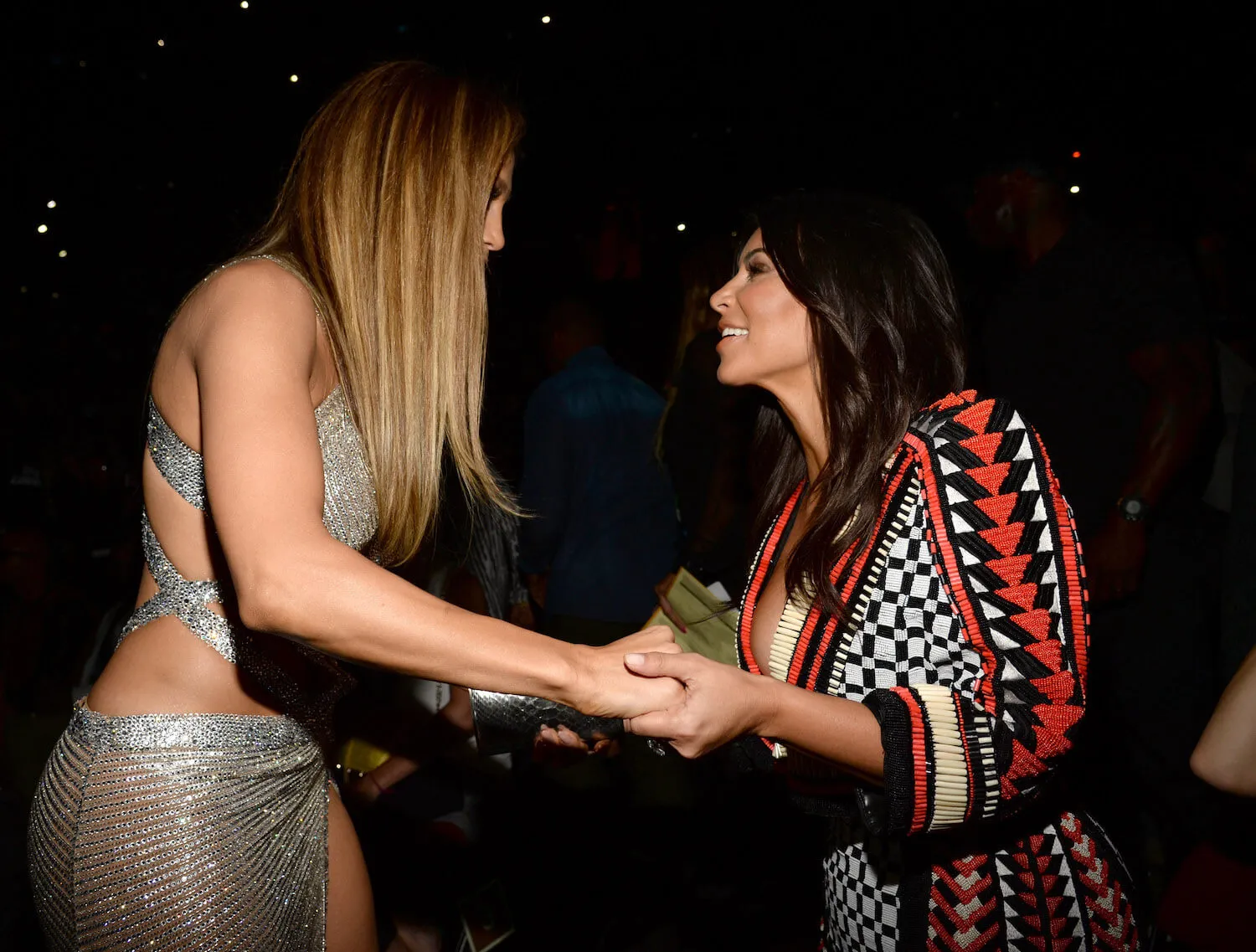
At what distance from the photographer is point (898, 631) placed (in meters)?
1.38

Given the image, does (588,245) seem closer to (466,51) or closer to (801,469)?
(466,51)

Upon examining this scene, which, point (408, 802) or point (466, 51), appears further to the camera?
point (466, 51)

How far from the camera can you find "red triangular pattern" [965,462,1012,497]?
1286mm

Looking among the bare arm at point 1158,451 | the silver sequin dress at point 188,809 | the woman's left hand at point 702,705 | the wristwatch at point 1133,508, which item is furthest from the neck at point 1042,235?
the silver sequin dress at point 188,809

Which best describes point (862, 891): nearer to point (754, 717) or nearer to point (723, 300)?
point (754, 717)

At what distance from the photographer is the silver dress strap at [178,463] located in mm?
1315

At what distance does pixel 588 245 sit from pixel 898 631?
3117mm

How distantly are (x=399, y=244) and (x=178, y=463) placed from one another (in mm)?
460

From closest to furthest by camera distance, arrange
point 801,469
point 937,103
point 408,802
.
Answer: point 801,469 < point 408,802 < point 937,103

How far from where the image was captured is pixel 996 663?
4.16 ft

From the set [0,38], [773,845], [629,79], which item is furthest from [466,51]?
[773,845]

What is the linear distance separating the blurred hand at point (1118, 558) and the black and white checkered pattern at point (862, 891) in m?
1.64

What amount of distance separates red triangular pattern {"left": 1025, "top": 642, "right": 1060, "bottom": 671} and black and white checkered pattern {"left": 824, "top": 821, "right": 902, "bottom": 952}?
408 millimetres

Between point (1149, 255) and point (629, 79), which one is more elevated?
point (629, 79)
